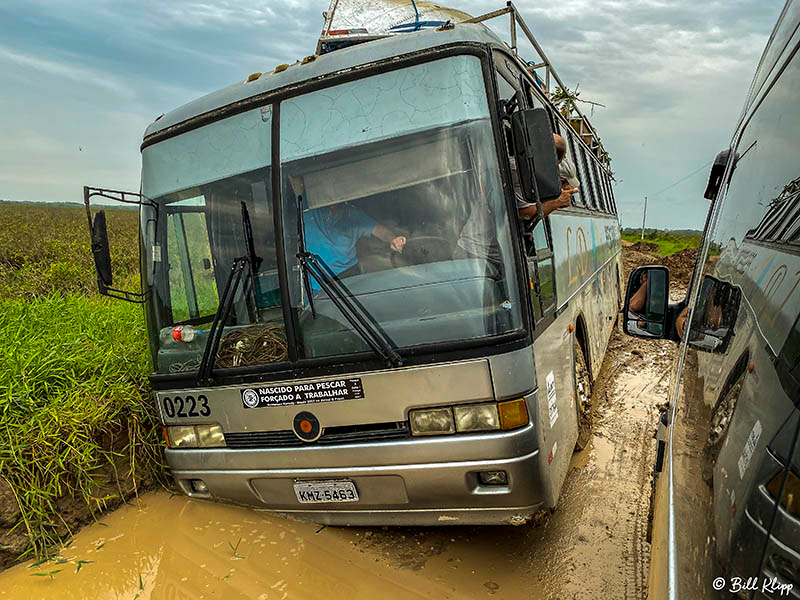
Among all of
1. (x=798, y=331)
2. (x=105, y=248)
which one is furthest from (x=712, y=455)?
(x=105, y=248)

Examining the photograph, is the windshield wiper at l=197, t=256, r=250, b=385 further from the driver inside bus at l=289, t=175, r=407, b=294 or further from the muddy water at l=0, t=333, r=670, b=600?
the muddy water at l=0, t=333, r=670, b=600

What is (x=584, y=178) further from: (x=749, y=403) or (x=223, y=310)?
(x=749, y=403)

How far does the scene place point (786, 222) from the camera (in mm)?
1232

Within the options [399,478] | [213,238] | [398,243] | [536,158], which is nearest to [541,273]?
[536,158]

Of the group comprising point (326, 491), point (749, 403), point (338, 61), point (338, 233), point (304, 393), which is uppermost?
point (338, 61)

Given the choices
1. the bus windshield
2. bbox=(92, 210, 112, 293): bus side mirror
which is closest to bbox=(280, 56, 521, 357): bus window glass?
the bus windshield

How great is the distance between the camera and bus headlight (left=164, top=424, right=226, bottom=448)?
3.45m

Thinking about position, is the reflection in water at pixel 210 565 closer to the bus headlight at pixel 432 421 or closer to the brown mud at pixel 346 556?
the brown mud at pixel 346 556

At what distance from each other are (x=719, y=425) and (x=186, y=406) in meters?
2.97

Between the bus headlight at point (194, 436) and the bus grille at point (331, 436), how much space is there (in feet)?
0.24

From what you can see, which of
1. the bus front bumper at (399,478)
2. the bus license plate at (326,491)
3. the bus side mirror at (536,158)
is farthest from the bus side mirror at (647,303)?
the bus license plate at (326,491)

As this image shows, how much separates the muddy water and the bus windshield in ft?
4.03

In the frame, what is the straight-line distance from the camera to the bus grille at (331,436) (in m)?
3.00

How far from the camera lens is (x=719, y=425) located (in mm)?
1251
